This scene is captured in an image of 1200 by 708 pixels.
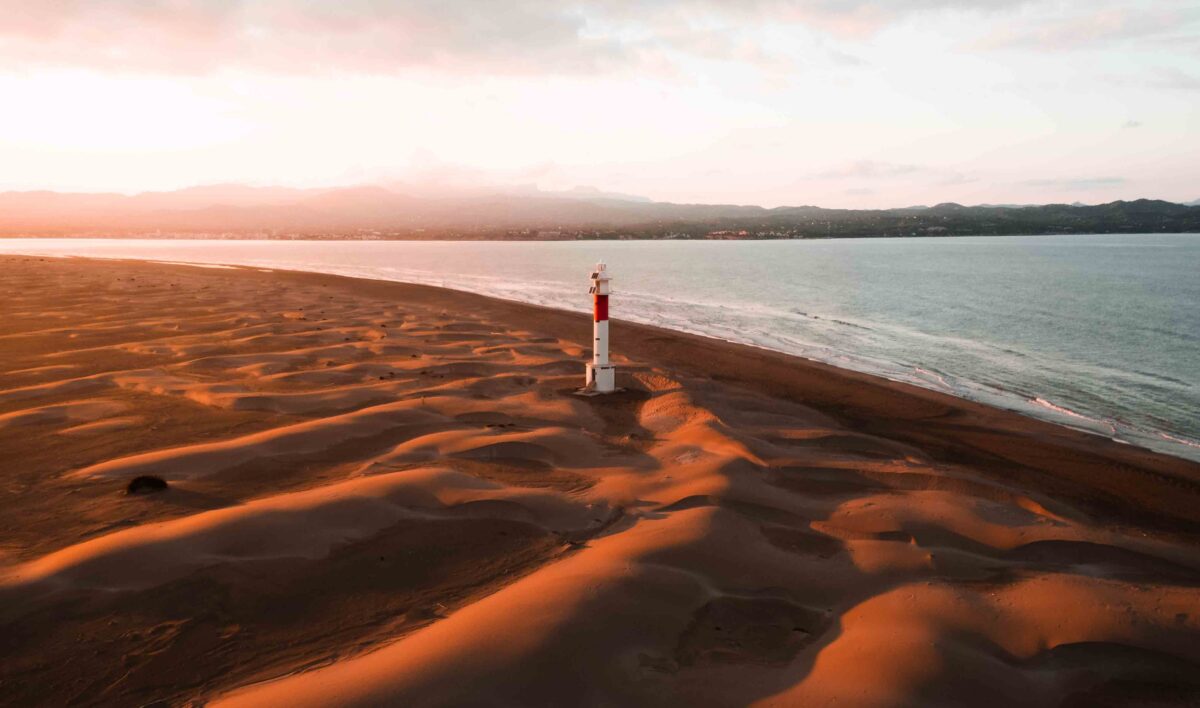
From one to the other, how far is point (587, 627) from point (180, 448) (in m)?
4.76

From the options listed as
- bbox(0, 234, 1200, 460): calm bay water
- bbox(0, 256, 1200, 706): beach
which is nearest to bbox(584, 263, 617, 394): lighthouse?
bbox(0, 256, 1200, 706): beach

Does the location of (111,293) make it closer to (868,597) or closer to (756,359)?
(756,359)

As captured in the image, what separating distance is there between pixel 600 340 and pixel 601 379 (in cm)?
58

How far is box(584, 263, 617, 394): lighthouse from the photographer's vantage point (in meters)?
9.51

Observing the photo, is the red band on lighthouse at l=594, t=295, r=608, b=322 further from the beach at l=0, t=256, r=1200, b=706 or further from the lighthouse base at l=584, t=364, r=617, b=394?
the beach at l=0, t=256, r=1200, b=706

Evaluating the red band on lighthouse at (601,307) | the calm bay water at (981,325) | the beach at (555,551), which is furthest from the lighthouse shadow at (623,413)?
the calm bay water at (981,325)

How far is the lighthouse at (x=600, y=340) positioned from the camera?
31.2 ft

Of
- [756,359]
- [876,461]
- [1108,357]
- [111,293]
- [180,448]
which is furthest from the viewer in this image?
[111,293]

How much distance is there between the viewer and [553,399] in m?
9.21

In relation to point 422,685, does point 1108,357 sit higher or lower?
lower

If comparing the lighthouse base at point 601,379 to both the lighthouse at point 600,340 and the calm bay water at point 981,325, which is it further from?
the calm bay water at point 981,325

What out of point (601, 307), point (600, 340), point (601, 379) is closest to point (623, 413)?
point (601, 379)

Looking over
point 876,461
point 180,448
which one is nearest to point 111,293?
point 180,448

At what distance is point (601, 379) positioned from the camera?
9.85 m
